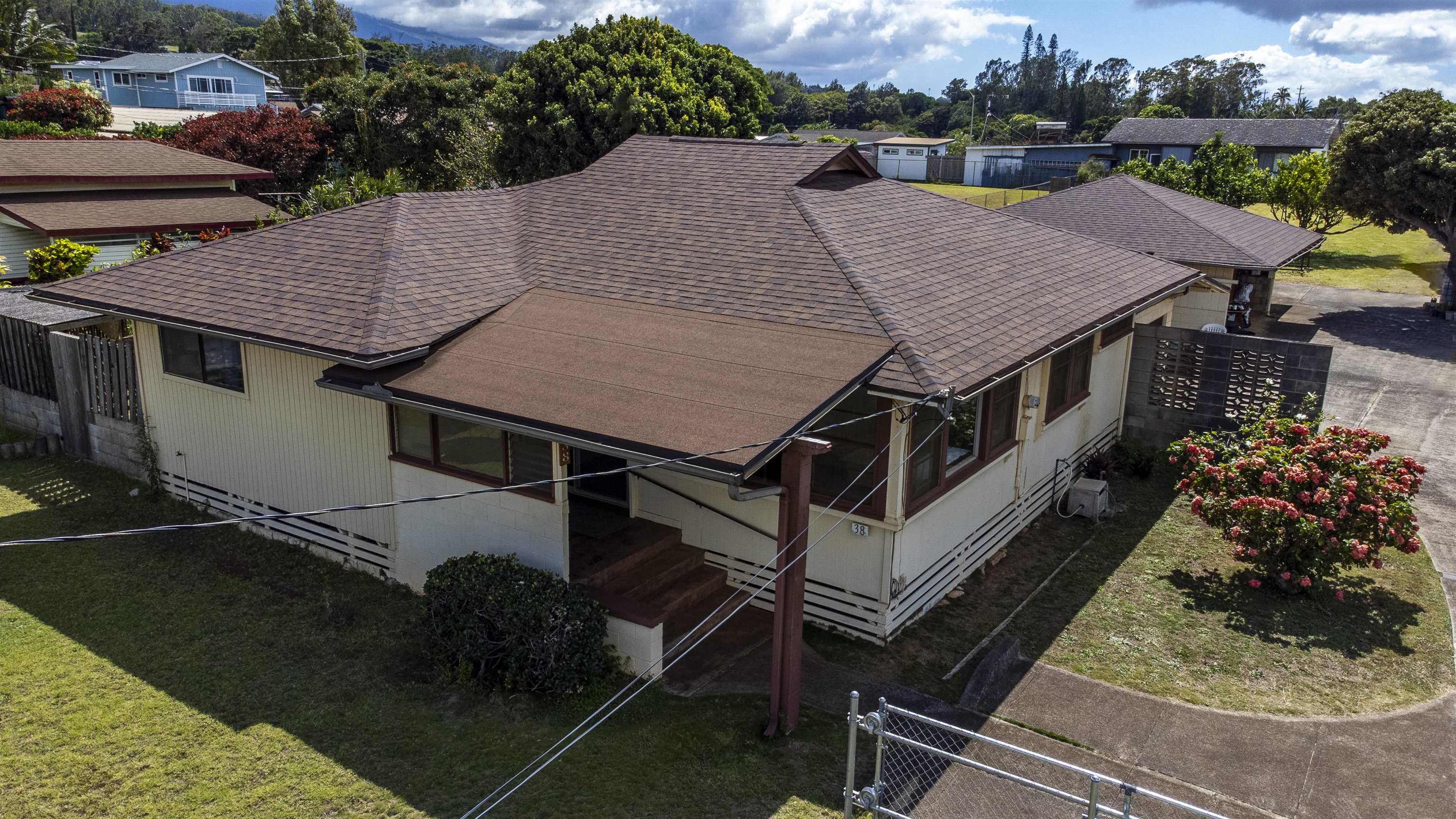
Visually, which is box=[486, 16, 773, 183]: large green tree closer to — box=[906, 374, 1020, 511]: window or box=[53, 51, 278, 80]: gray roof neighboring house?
box=[906, 374, 1020, 511]: window

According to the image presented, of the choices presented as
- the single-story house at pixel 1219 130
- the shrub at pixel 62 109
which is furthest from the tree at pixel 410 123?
the single-story house at pixel 1219 130

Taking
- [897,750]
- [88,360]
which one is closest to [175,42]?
[88,360]

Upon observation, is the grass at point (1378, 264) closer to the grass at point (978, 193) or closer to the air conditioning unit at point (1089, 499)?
the grass at point (978, 193)

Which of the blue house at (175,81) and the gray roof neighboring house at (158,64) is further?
the blue house at (175,81)

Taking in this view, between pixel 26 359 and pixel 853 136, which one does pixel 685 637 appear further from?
pixel 853 136

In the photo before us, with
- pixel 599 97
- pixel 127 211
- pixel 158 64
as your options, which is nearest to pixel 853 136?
pixel 158 64
